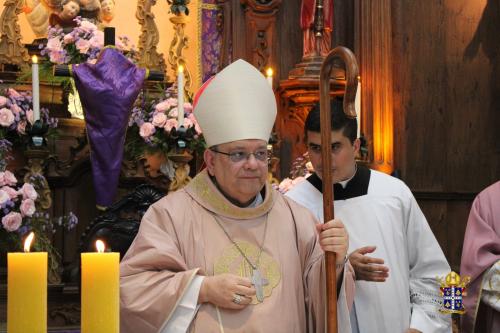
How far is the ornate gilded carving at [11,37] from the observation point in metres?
6.18

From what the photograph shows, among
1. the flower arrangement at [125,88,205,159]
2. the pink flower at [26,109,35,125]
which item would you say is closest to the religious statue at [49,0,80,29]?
the flower arrangement at [125,88,205,159]

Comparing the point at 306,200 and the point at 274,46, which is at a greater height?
the point at 274,46

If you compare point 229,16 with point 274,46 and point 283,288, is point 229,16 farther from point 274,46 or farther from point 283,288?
point 283,288

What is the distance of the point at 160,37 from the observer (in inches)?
271

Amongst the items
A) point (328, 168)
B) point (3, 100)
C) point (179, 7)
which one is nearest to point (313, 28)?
point (179, 7)

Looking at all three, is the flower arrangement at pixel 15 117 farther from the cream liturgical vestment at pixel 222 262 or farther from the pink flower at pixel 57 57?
the cream liturgical vestment at pixel 222 262

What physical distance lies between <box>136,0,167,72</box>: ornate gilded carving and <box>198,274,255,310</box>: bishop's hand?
379cm

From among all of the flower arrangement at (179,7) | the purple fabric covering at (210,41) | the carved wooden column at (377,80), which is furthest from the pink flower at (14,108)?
the carved wooden column at (377,80)

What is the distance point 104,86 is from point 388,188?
63.3 inches

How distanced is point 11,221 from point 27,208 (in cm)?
10

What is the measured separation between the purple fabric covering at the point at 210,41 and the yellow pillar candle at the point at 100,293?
5410 millimetres

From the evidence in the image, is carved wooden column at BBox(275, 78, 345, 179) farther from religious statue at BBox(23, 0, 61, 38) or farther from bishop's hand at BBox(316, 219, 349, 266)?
Answer: bishop's hand at BBox(316, 219, 349, 266)

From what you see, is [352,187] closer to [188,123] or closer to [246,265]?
[246,265]

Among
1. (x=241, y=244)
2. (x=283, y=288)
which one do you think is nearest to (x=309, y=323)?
(x=283, y=288)
